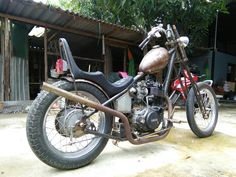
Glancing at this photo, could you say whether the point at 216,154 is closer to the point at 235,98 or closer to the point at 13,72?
the point at 13,72

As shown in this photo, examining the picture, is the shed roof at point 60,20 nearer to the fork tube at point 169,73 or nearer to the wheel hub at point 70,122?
the fork tube at point 169,73

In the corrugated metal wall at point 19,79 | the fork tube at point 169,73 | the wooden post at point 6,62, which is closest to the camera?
the fork tube at point 169,73

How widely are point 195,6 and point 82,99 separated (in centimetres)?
456

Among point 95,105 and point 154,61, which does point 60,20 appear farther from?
point 95,105

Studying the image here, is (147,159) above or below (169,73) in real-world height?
below

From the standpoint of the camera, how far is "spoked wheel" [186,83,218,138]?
9.14 feet

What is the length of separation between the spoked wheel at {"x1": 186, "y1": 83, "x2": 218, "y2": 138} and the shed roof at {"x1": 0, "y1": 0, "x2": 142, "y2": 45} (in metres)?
3.21

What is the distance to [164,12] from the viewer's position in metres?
5.56

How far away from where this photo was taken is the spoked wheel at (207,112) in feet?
9.14

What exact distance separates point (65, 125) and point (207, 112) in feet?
6.23

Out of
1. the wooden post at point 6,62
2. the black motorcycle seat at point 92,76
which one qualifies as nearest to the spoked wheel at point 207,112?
the black motorcycle seat at point 92,76

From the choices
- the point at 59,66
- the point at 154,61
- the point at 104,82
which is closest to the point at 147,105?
the point at 154,61

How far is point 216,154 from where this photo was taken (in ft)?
7.66

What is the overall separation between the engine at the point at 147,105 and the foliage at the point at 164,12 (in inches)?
124
